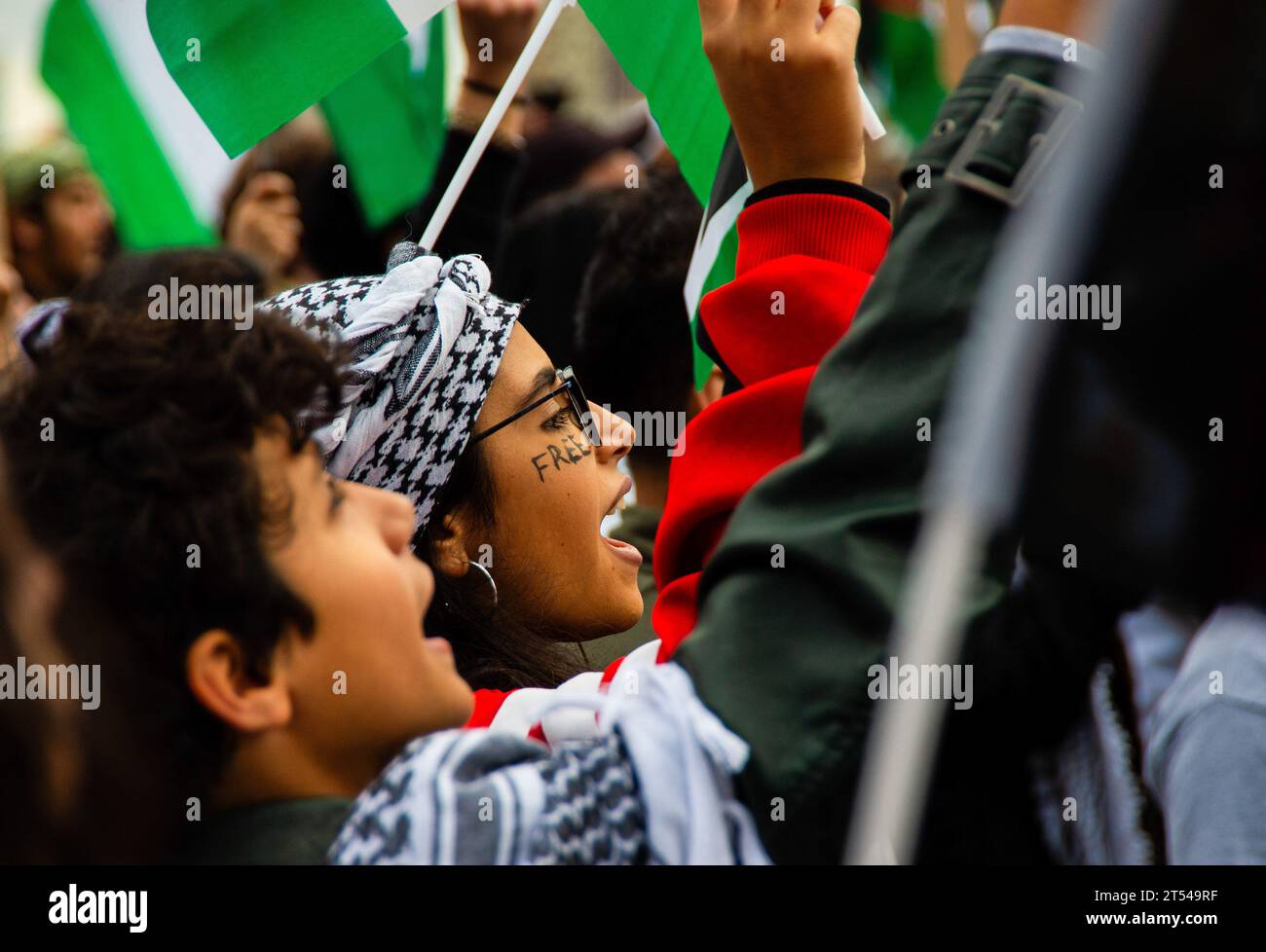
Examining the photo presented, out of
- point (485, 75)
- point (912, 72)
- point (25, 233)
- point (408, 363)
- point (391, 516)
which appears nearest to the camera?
point (391, 516)

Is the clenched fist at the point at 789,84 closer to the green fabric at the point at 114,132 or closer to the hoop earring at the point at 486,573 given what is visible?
the hoop earring at the point at 486,573

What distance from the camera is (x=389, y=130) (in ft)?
12.0

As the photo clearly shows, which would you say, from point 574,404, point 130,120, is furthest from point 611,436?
point 130,120

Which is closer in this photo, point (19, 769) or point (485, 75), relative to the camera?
point (19, 769)

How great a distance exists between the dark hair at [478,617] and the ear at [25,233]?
130 inches

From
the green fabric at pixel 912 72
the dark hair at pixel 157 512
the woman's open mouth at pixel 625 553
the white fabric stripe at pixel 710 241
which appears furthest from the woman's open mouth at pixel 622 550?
the green fabric at pixel 912 72

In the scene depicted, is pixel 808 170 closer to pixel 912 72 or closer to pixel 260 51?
pixel 260 51

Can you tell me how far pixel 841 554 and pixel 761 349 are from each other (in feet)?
1.45

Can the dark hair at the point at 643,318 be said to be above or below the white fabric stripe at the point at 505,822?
above

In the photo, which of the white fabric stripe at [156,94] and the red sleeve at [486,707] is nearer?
the red sleeve at [486,707]

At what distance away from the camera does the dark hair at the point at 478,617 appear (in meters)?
2.21

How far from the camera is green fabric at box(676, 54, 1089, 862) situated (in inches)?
50.2

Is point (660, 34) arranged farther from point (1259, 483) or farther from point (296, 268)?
point (296, 268)
